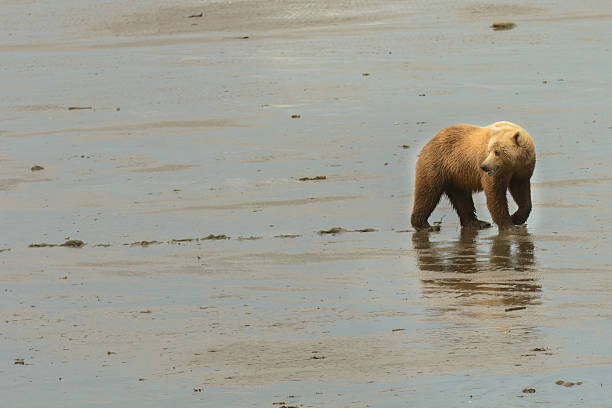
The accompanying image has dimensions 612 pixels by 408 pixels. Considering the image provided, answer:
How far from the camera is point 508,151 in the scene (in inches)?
494

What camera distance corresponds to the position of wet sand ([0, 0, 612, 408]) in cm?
803

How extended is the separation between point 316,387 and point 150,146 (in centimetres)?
1012

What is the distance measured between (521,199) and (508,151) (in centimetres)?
57

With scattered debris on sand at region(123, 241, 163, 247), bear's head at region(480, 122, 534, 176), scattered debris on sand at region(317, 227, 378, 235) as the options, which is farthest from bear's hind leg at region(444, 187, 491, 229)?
scattered debris on sand at region(123, 241, 163, 247)

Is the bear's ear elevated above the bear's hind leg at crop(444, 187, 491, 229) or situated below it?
above

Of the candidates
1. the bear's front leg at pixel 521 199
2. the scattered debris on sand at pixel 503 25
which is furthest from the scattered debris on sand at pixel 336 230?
the scattered debris on sand at pixel 503 25

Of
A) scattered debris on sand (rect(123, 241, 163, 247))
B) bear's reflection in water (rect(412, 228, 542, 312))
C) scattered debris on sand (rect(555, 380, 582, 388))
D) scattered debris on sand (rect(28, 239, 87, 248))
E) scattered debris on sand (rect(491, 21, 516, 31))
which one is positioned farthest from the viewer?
scattered debris on sand (rect(491, 21, 516, 31))

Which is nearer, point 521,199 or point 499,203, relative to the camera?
point 499,203

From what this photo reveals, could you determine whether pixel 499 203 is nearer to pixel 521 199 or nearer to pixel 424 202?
pixel 521 199

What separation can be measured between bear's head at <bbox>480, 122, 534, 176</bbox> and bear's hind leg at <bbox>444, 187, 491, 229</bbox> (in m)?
0.73

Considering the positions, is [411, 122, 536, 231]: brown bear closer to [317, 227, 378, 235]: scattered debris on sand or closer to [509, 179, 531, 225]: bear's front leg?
[509, 179, 531, 225]: bear's front leg

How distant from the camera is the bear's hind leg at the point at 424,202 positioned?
518 inches

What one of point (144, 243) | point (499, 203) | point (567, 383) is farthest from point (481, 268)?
point (567, 383)

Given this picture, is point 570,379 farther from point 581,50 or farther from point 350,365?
point 581,50
